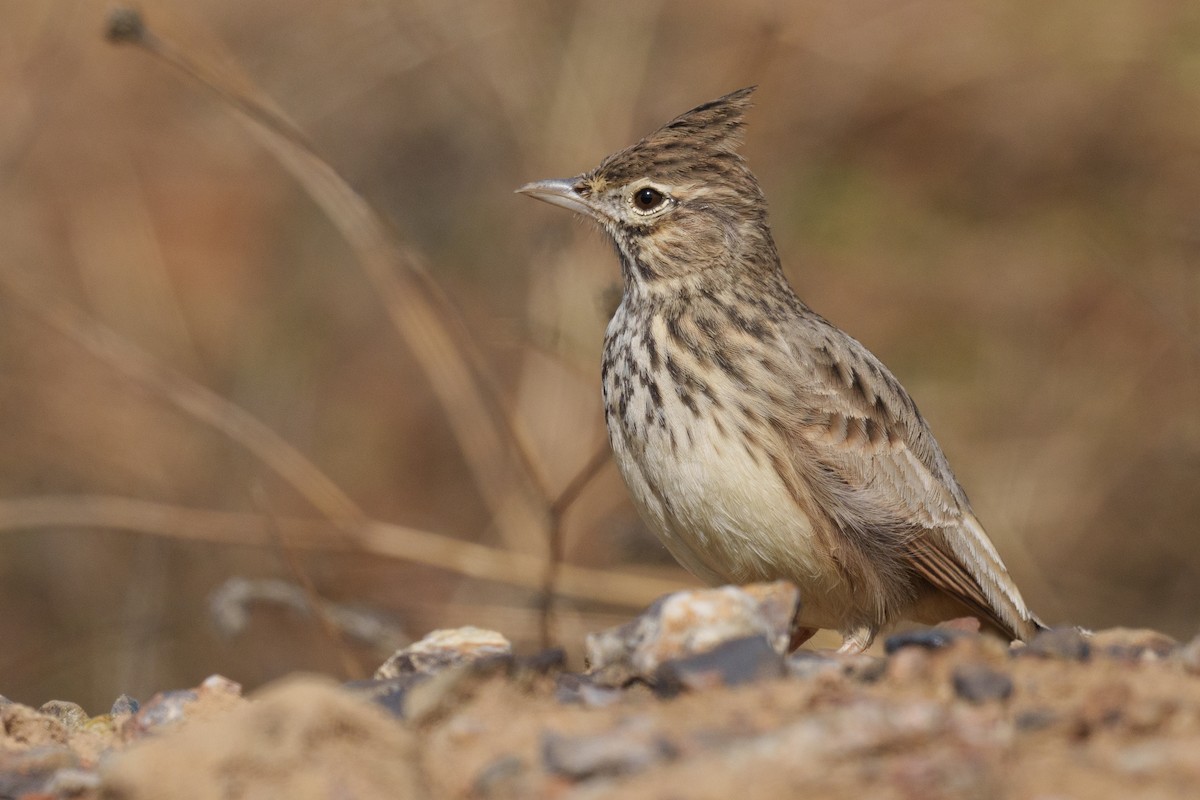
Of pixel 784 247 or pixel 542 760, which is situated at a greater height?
pixel 784 247

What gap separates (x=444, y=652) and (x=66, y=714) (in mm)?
1146

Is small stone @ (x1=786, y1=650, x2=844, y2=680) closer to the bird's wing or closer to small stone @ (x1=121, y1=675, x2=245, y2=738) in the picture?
the bird's wing

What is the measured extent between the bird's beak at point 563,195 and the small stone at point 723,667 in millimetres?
2547

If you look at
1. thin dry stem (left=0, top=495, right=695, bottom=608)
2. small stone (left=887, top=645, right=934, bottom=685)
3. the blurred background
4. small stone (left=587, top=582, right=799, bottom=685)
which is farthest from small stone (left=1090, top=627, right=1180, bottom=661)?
the blurred background

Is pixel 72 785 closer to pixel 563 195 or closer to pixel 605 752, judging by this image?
pixel 605 752

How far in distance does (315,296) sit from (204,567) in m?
2.82

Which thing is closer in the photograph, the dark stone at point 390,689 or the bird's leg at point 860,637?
the dark stone at point 390,689

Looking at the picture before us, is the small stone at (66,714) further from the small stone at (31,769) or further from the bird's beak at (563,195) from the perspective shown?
the bird's beak at (563,195)

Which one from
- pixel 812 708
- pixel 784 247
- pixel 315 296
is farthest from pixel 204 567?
pixel 812 708

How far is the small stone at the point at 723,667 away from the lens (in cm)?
363

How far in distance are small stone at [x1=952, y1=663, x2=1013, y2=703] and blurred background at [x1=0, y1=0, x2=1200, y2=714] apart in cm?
547

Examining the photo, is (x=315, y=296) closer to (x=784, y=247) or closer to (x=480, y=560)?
(x=784, y=247)

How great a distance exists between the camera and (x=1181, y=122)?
1232 cm

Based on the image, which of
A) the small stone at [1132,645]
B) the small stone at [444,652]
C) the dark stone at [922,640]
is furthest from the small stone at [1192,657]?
the small stone at [444,652]
